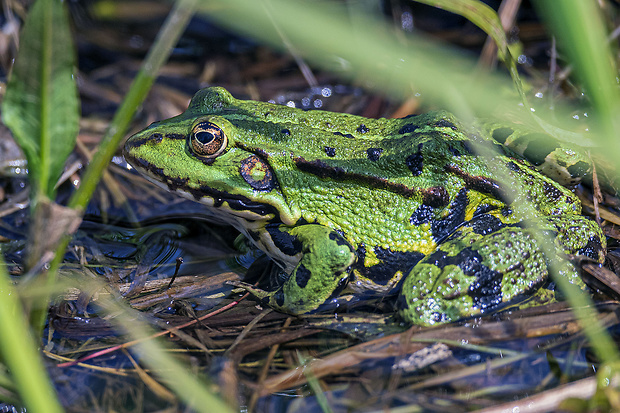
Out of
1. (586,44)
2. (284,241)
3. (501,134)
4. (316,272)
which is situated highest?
(501,134)

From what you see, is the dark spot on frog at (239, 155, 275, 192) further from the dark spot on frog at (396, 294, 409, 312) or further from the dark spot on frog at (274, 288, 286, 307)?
the dark spot on frog at (396, 294, 409, 312)

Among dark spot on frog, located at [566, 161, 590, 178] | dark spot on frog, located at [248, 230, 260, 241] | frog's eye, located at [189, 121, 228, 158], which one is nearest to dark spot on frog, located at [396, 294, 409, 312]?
dark spot on frog, located at [248, 230, 260, 241]

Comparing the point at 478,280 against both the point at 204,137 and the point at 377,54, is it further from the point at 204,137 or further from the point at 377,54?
the point at 204,137

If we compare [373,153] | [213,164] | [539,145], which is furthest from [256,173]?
[539,145]

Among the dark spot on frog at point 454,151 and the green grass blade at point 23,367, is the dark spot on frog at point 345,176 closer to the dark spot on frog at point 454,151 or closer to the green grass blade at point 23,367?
the dark spot on frog at point 454,151

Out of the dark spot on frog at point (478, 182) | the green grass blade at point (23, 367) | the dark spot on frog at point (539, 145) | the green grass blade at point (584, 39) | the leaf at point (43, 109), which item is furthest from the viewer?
the dark spot on frog at point (539, 145)

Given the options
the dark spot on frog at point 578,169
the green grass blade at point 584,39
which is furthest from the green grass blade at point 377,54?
the dark spot on frog at point 578,169

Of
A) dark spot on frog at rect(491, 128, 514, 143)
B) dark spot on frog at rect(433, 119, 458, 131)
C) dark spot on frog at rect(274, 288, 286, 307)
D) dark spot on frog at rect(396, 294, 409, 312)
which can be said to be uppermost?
dark spot on frog at rect(433, 119, 458, 131)
